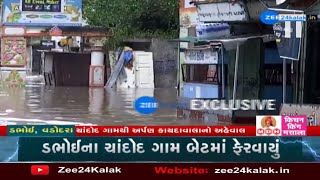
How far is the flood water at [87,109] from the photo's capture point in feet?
10.3

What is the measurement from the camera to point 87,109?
15.0 feet

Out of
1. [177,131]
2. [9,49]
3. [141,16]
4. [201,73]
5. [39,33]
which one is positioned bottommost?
[177,131]

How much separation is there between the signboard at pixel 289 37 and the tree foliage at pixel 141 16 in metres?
0.49

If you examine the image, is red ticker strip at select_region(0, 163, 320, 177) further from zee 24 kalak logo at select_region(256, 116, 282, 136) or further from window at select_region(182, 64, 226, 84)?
window at select_region(182, 64, 226, 84)

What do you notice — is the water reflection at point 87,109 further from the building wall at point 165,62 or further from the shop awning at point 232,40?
the shop awning at point 232,40

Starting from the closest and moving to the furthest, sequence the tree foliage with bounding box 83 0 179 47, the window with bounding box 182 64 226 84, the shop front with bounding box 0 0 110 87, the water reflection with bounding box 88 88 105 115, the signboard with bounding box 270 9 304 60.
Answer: the signboard with bounding box 270 9 304 60 → the tree foliage with bounding box 83 0 179 47 → the window with bounding box 182 64 226 84 → the shop front with bounding box 0 0 110 87 → the water reflection with bounding box 88 88 105 115

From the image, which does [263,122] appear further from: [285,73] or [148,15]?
[148,15]

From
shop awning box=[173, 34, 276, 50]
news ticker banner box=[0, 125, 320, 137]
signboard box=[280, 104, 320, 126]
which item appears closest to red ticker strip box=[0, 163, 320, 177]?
news ticker banner box=[0, 125, 320, 137]

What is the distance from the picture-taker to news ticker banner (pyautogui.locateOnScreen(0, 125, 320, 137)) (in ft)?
9.73

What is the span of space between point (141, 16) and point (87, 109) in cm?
166

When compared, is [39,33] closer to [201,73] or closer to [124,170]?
[201,73]

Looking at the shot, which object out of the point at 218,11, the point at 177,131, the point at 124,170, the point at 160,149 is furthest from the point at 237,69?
the point at 218,11

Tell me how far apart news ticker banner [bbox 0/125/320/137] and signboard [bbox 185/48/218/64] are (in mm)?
646

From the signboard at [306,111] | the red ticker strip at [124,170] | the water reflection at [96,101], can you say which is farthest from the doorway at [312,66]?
the water reflection at [96,101]
